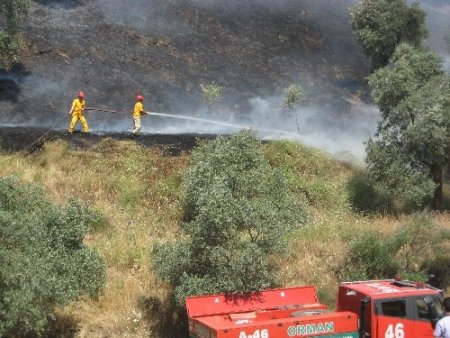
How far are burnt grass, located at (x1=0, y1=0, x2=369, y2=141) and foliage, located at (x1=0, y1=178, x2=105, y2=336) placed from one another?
9.94 meters

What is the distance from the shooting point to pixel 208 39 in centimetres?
3247

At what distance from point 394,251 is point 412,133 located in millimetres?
5098

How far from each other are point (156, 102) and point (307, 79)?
9778 mm

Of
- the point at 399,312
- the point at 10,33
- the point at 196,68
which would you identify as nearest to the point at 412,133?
the point at 399,312

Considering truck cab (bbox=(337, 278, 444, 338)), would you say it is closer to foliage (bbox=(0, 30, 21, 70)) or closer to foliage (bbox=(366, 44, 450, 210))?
foliage (bbox=(366, 44, 450, 210))

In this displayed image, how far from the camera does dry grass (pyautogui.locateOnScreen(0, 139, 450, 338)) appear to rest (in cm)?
1258

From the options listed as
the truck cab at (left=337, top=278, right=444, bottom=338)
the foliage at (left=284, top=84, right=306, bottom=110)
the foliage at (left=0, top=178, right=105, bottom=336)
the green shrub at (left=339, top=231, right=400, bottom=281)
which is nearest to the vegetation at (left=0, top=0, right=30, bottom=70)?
the foliage at (left=0, top=178, right=105, bottom=336)

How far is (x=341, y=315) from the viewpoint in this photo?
992 centimetres

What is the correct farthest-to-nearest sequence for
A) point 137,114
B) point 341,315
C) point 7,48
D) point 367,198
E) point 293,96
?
point 293,96 → point 7,48 → point 137,114 → point 367,198 → point 341,315

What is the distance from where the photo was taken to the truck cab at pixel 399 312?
10047mm

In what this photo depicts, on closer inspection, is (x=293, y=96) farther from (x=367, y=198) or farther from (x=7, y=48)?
(x=7, y=48)

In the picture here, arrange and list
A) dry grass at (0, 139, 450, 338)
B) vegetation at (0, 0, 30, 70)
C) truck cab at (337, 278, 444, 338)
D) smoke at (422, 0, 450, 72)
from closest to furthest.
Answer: truck cab at (337, 278, 444, 338) → dry grass at (0, 139, 450, 338) → vegetation at (0, 0, 30, 70) → smoke at (422, 0, 450, 72)

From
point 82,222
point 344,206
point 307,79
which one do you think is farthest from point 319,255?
A: point 307,79

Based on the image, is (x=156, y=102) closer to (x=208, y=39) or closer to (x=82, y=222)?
(x=208, y=39)
